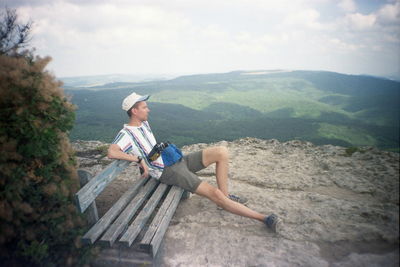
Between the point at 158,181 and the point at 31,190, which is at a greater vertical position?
the point at 31,190

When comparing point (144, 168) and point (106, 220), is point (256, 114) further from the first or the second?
point (106, 220)

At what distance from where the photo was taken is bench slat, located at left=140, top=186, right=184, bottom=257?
305 centimetres

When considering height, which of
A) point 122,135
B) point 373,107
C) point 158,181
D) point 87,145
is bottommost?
point 373,107

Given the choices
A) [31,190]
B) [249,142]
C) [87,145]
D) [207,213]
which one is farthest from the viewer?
[87,145]

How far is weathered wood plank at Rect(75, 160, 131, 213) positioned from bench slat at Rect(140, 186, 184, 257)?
2.86 feet

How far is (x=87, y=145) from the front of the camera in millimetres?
9938

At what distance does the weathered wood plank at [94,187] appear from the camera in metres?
2.96

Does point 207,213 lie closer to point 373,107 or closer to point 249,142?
point 249,142

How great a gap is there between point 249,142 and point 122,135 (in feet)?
19.5

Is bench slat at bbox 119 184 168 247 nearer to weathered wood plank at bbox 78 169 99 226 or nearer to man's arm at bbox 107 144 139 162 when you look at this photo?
weathered wood plank at bbox 78 169 99 226

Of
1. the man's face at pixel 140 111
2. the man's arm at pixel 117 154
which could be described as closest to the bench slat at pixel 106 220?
the man's arm at pixel 117 154

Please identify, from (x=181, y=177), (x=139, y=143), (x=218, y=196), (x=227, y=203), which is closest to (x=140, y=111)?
(x=139, y=143)

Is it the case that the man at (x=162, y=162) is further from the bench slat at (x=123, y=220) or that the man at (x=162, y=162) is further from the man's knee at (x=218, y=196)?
the bench slat at (x=123, y=220)

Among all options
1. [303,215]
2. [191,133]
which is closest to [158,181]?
[303,215]
